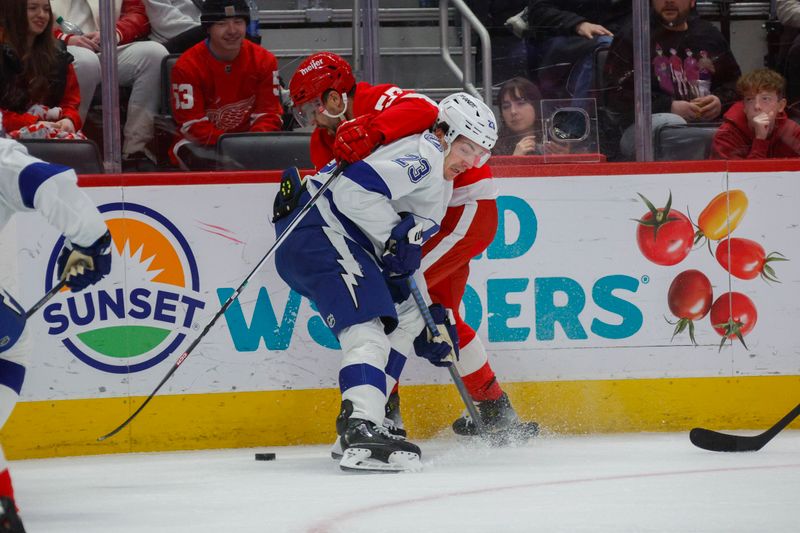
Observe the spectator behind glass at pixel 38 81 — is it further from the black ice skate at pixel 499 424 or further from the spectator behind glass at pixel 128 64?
the black ice skate at pixel 499 424

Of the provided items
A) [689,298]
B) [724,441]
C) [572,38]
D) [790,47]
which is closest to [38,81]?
[572,38]

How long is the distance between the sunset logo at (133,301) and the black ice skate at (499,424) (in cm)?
101

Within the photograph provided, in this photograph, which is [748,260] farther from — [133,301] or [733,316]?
[133,301]

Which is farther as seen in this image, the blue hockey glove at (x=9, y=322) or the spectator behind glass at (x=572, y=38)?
the spectator behind glass at (x=572, y=38)

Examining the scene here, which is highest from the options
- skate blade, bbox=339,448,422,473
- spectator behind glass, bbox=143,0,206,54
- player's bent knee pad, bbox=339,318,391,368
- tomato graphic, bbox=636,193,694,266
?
spectator behind glass, bbox=143,0,206,54

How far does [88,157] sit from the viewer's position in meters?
4.34

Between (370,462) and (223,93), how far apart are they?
5.35ft

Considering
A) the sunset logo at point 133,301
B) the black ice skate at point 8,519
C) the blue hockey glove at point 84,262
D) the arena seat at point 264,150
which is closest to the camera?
the black ice skate at point 8,519

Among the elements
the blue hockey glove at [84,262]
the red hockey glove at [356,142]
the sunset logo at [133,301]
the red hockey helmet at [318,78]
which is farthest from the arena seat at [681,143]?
the blue hockey glove at [84,262]

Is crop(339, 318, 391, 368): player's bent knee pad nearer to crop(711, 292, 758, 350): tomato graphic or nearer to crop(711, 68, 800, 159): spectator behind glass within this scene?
crop(711, 292, 758, 350): tomato graphic

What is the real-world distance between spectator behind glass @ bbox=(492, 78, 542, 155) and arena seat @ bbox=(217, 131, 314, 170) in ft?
2.34

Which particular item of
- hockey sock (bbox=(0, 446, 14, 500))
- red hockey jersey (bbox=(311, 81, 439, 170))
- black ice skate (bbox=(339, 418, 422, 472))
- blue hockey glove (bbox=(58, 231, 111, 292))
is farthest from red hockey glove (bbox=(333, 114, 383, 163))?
hockey sock (bbox=(0, 446, 14, 500))

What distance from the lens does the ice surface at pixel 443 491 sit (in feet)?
9.09

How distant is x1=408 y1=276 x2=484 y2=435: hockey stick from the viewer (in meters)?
3.92
